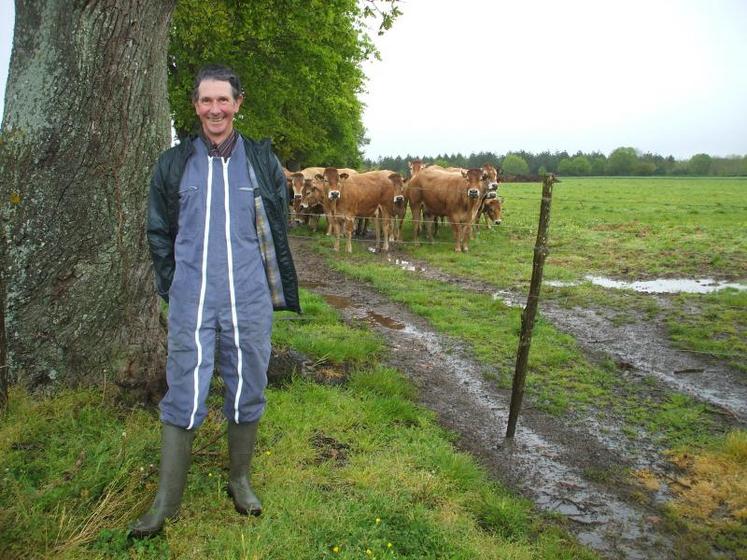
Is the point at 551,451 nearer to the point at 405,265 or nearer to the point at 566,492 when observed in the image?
the point at 566,492

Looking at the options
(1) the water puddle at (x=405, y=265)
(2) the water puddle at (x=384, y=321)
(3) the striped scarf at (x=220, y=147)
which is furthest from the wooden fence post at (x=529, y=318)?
(1) the water puddle at (x=405, y=265)

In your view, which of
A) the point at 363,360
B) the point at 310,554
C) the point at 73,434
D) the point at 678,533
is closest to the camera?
the point at 310,554

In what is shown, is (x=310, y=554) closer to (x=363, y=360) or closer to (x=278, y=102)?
(x=363, y=360)

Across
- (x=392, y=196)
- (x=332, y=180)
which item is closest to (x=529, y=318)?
(x=332, y=180)

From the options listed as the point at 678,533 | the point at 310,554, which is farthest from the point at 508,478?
the point at 310,554

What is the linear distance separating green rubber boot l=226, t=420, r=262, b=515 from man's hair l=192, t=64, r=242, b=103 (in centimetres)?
176

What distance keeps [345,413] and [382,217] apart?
12733 millimetres

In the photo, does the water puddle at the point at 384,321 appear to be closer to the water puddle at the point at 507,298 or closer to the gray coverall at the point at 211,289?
the water puddle at the point at 507,298

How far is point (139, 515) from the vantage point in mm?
3186

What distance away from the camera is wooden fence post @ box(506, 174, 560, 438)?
5246mm

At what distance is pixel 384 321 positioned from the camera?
358 inches

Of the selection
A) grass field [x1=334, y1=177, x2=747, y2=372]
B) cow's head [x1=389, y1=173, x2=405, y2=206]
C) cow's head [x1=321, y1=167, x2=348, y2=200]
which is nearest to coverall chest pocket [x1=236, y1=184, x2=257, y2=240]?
grass field [x1=334, y1=177, x2=747, y2=372]

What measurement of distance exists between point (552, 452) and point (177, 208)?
3.61 metres

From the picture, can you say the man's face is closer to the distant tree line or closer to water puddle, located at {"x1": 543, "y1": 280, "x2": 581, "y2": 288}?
water puddle, located at {"x1": 543, "y1": 280, "x2": 581, "y2": 288}
